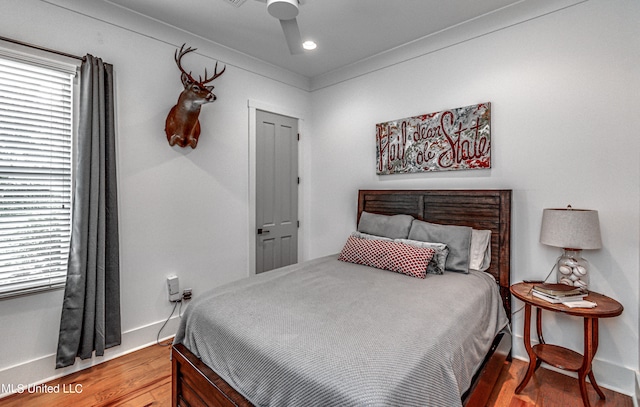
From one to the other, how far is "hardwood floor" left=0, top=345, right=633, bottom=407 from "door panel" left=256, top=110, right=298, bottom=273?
148 cm

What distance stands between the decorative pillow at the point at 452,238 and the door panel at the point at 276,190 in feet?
5.39

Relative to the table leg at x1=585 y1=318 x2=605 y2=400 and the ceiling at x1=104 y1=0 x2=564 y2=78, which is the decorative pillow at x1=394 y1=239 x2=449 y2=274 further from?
the ceiling at x1=104 y1=0 x2=564 y2=78

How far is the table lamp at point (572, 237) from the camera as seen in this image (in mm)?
1911

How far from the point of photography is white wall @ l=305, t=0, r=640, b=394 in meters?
2.00

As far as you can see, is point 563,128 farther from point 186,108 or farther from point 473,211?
point 186,108

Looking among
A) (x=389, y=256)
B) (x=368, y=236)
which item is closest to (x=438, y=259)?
(x=389, y=256)

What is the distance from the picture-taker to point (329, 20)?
257cm

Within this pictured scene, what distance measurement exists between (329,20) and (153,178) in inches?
80.8

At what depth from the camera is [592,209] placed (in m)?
2.11

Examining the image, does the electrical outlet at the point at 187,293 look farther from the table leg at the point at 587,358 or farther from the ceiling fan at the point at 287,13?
the table leg at the point at 587,358

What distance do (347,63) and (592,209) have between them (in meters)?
2.68

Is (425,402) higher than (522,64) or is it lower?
lower


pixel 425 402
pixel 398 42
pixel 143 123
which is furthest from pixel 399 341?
pixel 398 42

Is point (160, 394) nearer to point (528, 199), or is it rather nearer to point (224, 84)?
point (224, 84)
